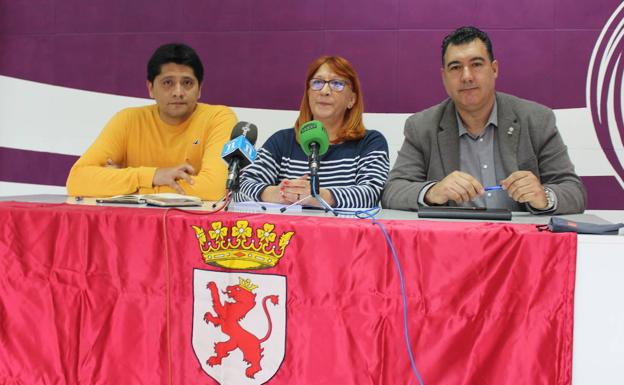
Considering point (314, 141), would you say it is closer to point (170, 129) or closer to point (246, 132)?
point (246, 132)

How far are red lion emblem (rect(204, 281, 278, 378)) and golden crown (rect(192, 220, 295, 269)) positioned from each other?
0.06m

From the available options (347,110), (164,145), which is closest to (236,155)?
(347,110)

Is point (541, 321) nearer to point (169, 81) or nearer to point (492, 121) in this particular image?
point (492, 121)

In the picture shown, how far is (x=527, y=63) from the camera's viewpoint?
3.05 metres

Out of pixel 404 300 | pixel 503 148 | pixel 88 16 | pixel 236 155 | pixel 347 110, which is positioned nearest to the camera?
pixel 404 300

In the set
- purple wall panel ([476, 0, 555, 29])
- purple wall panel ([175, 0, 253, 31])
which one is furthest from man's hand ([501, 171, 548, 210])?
purple wall panel ([175, 0, 253, 31])

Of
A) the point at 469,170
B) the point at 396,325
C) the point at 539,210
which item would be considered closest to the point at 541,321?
the point at 396,325

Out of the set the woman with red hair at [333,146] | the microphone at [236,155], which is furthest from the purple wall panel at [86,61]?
the microphone at [236,155]

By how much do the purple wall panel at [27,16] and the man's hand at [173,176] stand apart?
5.56 feet

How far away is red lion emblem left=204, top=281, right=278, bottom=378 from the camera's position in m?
1.42

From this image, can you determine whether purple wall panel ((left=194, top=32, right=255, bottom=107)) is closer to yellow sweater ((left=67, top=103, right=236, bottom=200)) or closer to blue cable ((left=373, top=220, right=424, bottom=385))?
yellow sweater ((left=67, top=103, right=236, bottom=200))

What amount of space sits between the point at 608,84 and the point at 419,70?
92 centimetres

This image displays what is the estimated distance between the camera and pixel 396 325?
137 cm

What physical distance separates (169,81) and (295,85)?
0.77 m
